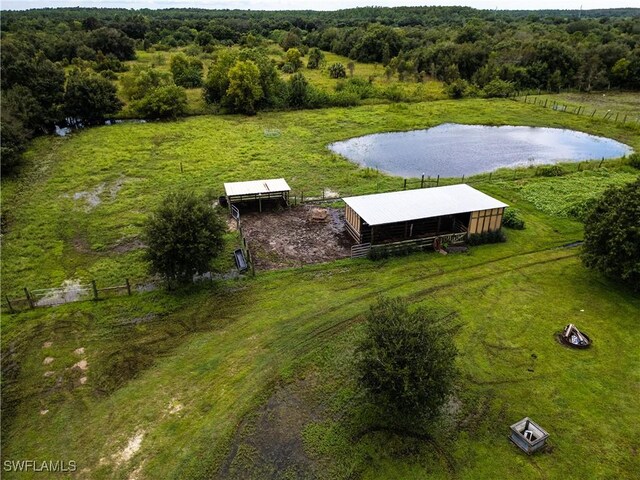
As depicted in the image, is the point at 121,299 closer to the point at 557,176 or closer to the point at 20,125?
the point at 20,125

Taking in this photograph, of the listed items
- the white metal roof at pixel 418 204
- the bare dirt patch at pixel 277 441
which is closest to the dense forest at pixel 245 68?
the white metal roof at pixel 418 204

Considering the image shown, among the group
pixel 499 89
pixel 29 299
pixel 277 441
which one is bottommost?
pixel 277 441

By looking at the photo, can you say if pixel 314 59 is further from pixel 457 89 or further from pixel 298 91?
pixel 457 89

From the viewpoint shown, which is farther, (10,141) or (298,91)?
(298,91)

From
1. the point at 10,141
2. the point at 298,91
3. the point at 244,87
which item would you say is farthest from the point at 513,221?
the point at 10,141

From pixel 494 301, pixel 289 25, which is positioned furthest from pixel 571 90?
pixel 289 25

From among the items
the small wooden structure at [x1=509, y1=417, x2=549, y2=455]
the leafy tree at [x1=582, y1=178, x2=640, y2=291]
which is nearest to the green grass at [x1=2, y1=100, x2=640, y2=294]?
the leafy tree at [x1=582, y1=178, x2=640, y2=291]

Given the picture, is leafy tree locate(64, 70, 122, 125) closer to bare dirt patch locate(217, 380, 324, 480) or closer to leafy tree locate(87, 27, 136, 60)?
leafy tree locate(87, 27, 136, 60)
